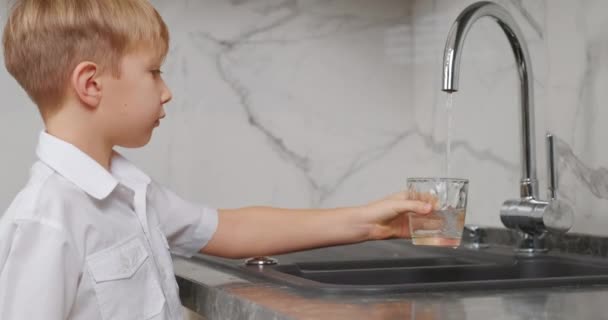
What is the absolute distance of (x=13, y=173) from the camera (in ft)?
5.42

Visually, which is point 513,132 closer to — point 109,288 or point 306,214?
point 306,214

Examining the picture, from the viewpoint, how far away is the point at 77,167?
1.08m

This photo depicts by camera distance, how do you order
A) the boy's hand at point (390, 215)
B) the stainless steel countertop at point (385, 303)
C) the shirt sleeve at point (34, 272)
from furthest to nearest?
the boy's hand at point (390, 215)
the shirt sleeve at point (34, 272)
the stainless steel countertop at point (385, 303)

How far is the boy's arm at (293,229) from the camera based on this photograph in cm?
126

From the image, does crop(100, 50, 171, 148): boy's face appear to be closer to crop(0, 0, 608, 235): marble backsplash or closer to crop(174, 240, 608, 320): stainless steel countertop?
crop(174, 240, 608, 320): stainless steel countertop

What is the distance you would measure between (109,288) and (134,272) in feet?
0.15

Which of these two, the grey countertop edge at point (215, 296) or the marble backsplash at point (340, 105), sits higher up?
the marble backsplash at point (340, 105)

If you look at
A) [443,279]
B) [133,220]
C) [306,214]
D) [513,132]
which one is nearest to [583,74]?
[513,132]

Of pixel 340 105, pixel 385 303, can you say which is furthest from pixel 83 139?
pixel 340 105

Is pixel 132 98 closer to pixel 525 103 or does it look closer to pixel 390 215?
pixel 390 215

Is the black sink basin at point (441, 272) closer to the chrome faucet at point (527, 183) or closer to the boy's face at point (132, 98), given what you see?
the chrome faucet at point (527, 183)

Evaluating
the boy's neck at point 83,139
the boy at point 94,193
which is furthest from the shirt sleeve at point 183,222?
the boy's neck at point 83,139

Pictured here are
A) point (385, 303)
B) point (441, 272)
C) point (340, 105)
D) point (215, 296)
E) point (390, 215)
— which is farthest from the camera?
point (340, 105)

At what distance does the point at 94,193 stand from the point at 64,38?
0.20 metres
